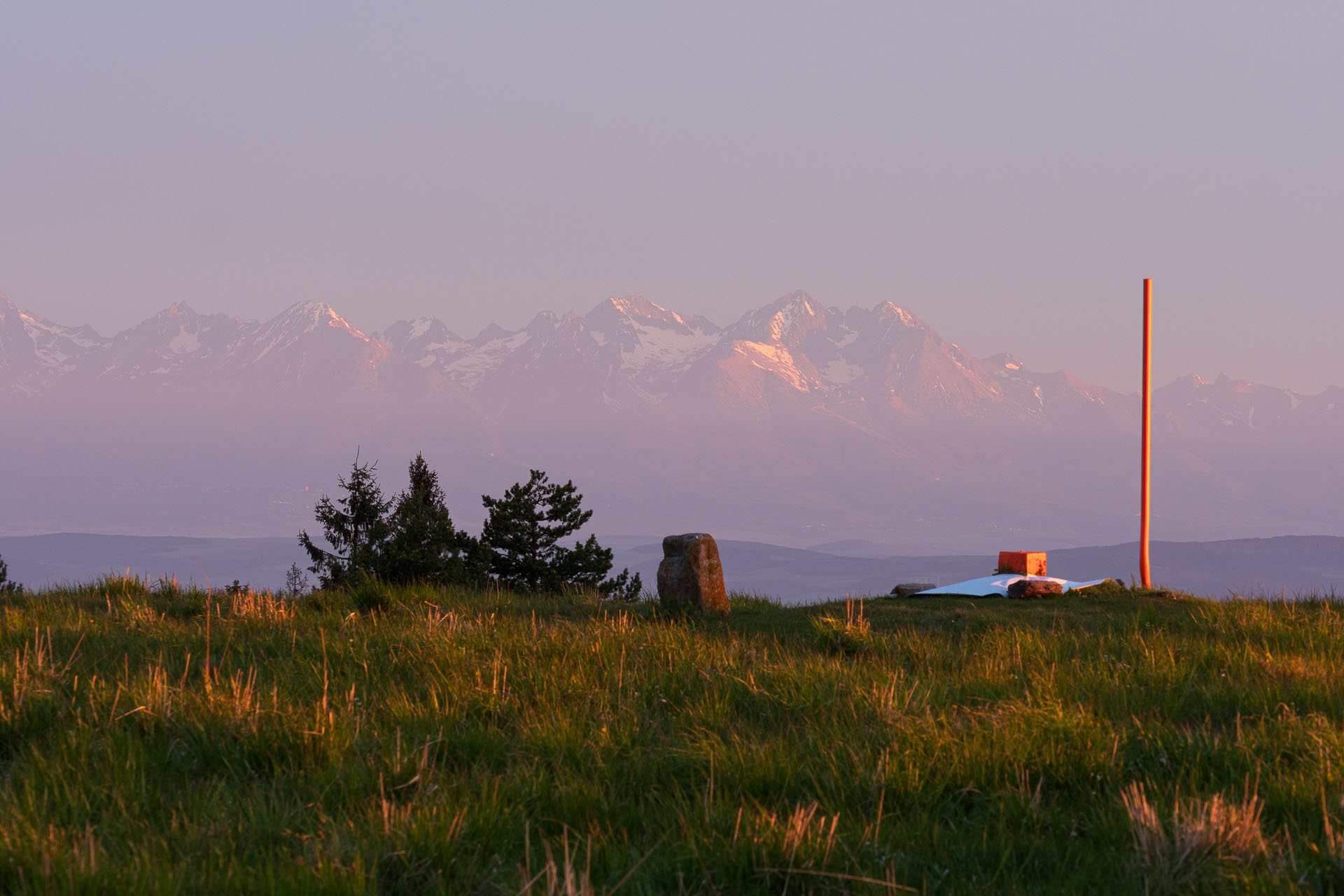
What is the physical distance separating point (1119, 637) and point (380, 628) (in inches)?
269

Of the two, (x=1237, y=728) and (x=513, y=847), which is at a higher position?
(x=1237, y=728)

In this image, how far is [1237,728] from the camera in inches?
199

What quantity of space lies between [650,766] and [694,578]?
8.81m

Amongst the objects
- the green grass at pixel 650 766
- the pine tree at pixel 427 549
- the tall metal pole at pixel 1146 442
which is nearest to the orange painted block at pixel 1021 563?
the tall metal pole at pixel 1146 442

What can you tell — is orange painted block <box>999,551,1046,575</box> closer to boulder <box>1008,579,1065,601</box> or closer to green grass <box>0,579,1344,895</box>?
boulder <box>1008,579,1065,601</box>

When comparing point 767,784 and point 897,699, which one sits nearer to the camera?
point 767,784

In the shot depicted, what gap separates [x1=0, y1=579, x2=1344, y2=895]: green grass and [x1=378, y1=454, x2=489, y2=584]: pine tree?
1348cm

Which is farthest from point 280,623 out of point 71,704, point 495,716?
point 495,716

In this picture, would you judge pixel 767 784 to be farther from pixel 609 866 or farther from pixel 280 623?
pixel 280 623

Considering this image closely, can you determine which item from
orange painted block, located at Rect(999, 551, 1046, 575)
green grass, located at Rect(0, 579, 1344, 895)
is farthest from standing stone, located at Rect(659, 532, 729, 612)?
orange painted block, located at Rect(999, 551, 1046, 575)

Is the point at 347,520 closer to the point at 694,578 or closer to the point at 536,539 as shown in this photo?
the point at 536,539

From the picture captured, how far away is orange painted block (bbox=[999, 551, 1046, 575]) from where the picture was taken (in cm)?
2272

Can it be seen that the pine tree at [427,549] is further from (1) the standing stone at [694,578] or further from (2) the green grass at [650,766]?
(2) the green grass at [650,766]

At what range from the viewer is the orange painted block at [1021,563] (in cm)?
2272
